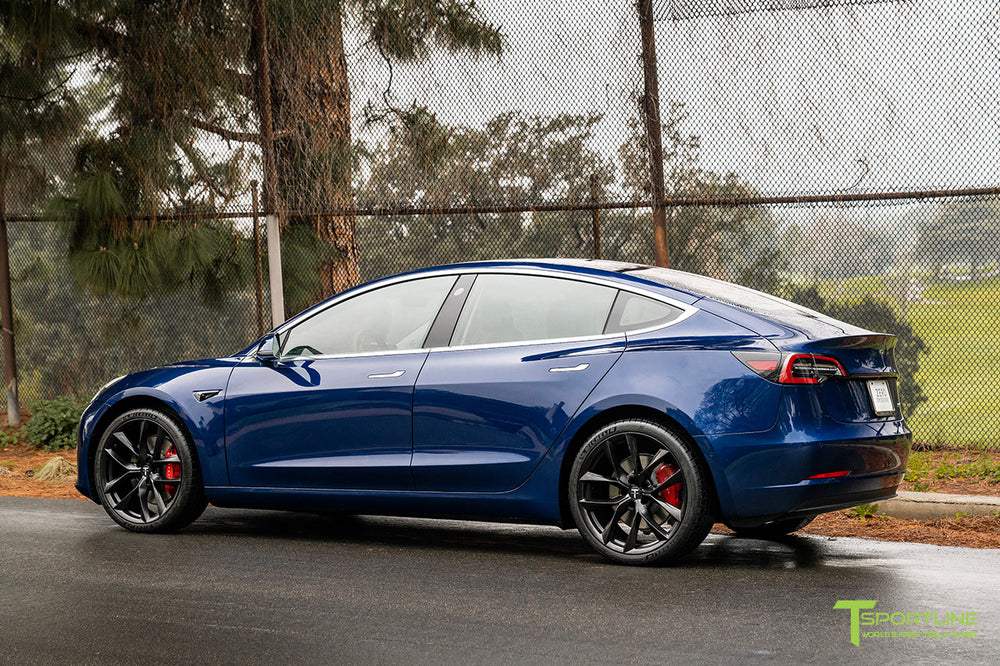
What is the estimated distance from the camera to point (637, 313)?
6.04 metres

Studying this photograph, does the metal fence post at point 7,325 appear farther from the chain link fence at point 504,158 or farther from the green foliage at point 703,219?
the green foliage at point 703,219

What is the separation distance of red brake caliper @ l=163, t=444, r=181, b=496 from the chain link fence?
3965 mm

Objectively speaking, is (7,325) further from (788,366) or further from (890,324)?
(788,366)

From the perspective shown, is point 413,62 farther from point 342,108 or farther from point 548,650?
point 548,650

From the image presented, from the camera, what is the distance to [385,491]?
21.2 feet

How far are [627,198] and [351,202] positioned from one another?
2827 millimetres

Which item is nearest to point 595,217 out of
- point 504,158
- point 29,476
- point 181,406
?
point 504,158

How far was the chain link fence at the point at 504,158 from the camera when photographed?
8.77 metres

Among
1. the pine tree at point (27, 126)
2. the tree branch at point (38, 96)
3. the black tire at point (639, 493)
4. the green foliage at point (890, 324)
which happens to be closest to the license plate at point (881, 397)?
the black tire at point (639, 493)

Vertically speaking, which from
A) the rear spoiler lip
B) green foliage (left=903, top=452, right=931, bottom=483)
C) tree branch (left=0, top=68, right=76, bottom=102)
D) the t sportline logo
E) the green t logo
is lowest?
the t sportline logo

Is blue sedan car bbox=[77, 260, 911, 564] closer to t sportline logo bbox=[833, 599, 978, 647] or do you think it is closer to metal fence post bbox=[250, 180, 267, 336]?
t sportline logo bbox=[833, 599, 978, 647]

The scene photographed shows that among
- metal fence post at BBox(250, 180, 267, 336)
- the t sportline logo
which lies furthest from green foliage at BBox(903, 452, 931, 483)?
metal fence post at BBox(250, 180, 267, 336)

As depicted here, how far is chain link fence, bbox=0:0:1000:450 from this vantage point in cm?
877

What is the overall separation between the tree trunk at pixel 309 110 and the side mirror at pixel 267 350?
4.21m
